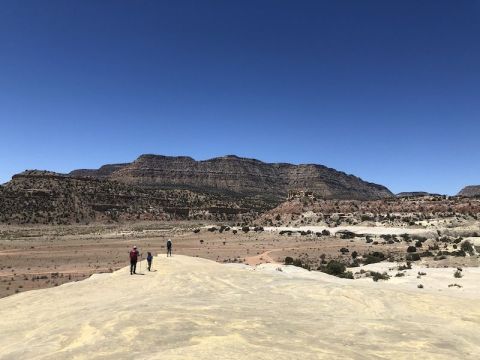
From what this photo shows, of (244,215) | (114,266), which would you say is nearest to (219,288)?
(114,266)

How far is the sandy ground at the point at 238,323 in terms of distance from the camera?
1006cm

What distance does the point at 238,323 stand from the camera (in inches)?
487

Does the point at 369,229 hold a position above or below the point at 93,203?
below

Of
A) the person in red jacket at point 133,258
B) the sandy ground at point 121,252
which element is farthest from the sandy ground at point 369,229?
the person in red jacket at point 133,258

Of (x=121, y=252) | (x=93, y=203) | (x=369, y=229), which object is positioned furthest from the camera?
(x=93, y=203)

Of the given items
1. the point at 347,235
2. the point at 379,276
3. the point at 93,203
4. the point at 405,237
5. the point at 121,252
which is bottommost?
the point at 379,276

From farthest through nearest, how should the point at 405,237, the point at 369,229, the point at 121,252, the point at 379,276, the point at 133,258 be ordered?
the point at 369,229 → the point at 405,237 → the point at 121,252 → the point at 379,276 → the point at 133,258

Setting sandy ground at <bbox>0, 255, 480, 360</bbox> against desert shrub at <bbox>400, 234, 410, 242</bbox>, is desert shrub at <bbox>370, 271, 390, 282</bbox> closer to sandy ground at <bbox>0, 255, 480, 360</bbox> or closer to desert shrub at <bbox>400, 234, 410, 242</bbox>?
sandy ground at <bbox>0, 255, 480, 360</bbox>

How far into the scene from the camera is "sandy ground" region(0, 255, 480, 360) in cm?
1006

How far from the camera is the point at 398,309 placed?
15.9m

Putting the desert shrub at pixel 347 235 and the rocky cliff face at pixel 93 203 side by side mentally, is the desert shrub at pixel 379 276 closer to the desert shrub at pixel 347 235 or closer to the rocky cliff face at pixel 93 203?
the desert shrub at pixel 347 235

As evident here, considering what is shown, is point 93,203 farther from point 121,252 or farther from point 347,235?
point 347,235

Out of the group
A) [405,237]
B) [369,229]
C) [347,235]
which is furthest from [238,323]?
[369,229]

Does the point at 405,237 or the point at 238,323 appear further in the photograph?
the point at 405,237
